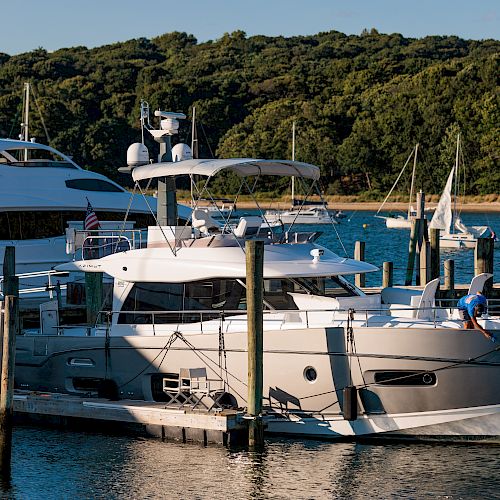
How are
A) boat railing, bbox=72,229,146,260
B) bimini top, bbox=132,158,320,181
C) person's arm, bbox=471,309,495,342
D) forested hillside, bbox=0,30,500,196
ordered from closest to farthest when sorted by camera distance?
person's arm, bbox=471,309,495,342 → bimini top, bbox=132,158,320,181 → boat railing, bbox=72,229,146,260 → forested hillside, bbox=0,30,500,196

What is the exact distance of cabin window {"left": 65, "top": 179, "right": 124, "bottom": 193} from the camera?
2972 centimetres

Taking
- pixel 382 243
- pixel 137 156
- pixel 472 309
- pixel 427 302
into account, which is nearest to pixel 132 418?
pixel 427 302

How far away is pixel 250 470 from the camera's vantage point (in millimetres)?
17188

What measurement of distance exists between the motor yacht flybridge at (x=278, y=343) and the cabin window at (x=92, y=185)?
845 cm

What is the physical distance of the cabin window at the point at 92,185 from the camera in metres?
29.7

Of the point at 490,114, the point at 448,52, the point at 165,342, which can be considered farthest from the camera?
the point at 448,52

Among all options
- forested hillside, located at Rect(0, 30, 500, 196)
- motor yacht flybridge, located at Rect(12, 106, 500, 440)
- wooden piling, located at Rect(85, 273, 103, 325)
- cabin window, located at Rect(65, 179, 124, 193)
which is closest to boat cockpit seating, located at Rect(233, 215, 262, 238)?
motor yacht flybridge, located at Rect(12, 106, 500, 440)

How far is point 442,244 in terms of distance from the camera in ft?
190

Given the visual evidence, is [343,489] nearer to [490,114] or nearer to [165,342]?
[165,342]

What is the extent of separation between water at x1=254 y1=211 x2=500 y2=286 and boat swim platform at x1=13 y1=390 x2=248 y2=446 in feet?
47.2

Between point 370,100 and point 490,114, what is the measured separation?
45.1 ft

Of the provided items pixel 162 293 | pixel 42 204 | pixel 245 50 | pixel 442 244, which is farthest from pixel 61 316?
pixel 245 50

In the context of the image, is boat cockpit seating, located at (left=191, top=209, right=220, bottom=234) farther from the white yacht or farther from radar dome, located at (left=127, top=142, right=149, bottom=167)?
the white yacht

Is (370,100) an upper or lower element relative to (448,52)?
lower
